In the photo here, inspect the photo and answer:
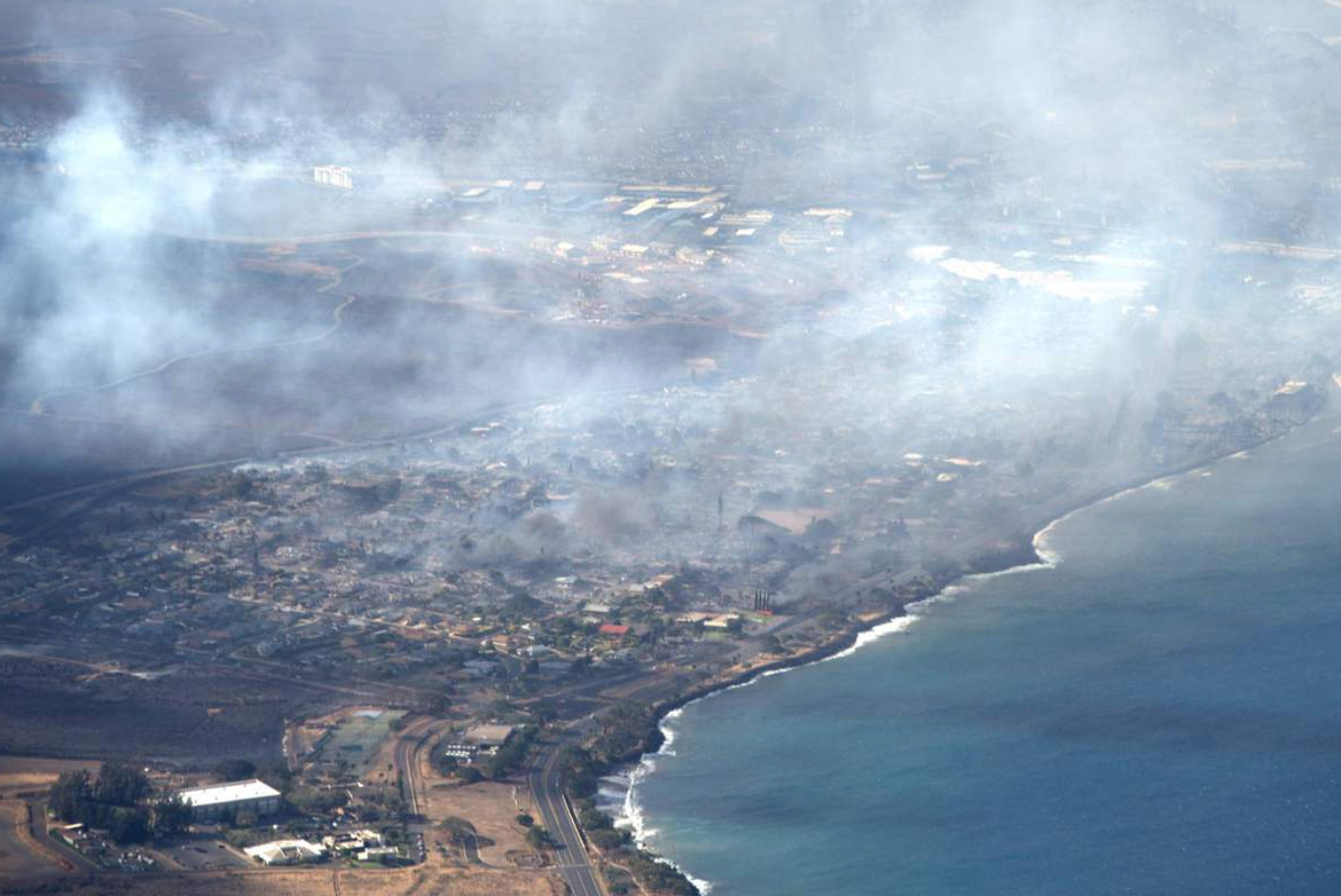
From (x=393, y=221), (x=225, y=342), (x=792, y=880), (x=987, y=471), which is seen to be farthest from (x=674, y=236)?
(x=792, y=880)

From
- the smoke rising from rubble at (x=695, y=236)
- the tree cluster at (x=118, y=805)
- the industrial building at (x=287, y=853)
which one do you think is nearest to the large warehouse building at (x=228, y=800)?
the tree cluster at (x=118, y=805)

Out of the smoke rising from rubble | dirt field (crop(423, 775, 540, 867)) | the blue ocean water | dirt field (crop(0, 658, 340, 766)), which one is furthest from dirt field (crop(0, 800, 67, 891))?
the smoke rising from rubble

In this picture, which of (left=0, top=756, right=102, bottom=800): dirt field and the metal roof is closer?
the metal roof

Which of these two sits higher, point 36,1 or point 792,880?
point 36,1

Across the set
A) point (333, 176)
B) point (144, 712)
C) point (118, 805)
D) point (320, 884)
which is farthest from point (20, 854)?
point (333, 176)

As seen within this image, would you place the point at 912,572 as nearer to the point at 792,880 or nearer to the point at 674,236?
the point at 792,880

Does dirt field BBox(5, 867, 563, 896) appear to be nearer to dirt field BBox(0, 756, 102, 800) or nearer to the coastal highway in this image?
the coastal highway

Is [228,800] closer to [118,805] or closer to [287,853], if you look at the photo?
[118,805]

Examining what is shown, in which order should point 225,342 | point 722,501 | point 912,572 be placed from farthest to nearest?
1. point 225,342
2. point 722,501
3. point 912,572
